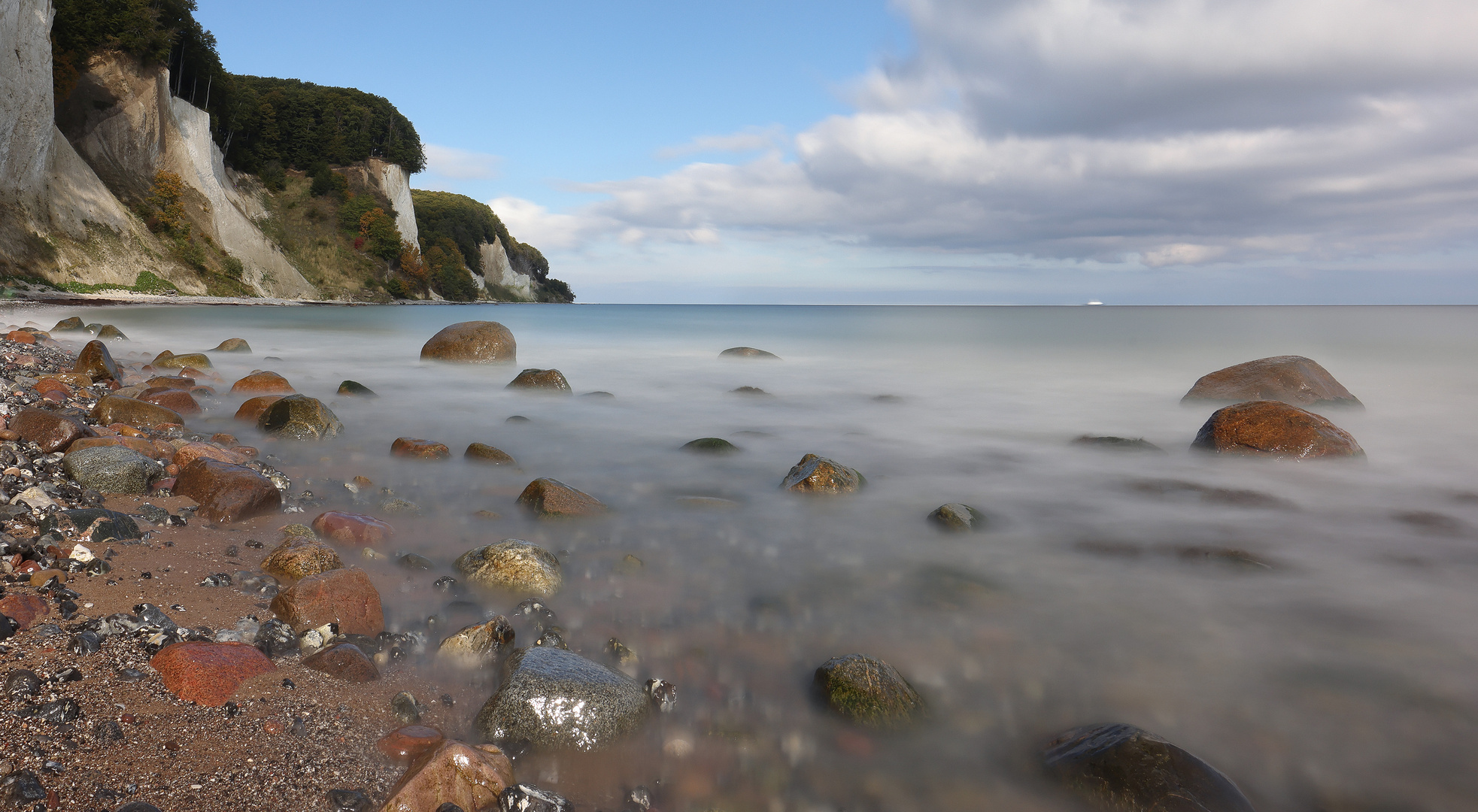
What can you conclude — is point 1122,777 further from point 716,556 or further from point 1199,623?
point 716,556

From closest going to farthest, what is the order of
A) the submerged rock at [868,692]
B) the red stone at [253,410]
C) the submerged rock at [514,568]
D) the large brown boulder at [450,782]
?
1. the large brown boulder at [450,782]
2. the submerged rock at [868,692]
3. the submerged rock at [514,568]
4. the red stone at [253,410]

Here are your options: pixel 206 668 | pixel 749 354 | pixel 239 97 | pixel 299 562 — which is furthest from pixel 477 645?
pixel 239 97

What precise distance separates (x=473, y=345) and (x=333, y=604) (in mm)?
15111

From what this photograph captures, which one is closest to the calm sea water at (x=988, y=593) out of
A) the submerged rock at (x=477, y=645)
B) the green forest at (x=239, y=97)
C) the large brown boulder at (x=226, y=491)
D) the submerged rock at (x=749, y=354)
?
the submerged rock at (x=477, y=645)

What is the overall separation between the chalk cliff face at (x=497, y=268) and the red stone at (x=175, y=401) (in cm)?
9197

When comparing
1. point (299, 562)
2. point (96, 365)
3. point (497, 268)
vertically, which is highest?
point (497, 268)

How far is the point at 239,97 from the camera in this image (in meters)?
58.2

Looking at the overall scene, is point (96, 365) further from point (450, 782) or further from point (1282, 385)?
point (1282, 385)

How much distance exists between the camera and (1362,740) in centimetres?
305

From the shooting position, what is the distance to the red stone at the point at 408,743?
2.52 metres

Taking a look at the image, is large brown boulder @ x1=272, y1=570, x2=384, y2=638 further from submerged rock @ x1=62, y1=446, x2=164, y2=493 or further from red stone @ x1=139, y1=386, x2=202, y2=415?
red stone @ x1=139, y1=386, x2=202, y2=415

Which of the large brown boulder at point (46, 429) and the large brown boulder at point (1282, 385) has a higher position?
the large brown boulder at point (1282, 385)

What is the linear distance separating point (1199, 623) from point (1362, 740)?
1027mm

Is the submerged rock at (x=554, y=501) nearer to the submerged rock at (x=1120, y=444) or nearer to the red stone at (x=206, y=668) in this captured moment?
the red stone at (x=206, y=668)
